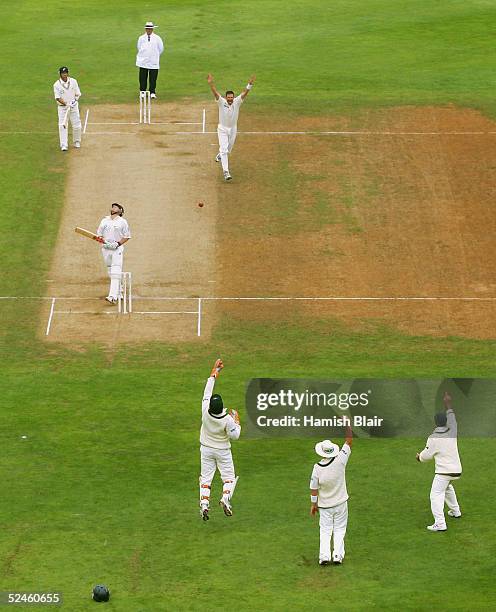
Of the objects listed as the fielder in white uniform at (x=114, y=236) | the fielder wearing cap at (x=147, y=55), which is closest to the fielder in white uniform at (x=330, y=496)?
the fielder in white uniform at (x=114, y=236)

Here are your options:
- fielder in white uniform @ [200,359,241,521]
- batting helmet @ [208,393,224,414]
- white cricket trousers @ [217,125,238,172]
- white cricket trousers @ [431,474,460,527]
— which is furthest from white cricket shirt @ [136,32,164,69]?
white cricket trousers @ [431,474,460,527]

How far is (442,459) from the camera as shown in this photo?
25906 millimetres

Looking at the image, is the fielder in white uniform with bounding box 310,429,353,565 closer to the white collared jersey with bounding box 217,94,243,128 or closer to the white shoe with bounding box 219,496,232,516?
the white shoe with bounding box 219,496,232,516

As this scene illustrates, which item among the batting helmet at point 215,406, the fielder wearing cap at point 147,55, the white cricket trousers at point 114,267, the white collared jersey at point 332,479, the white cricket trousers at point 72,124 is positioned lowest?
the white collared jersey at point 332,479

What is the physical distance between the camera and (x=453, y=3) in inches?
2157

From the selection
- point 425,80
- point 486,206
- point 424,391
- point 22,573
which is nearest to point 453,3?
point 425,80

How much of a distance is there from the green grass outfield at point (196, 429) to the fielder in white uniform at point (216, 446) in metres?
0.53

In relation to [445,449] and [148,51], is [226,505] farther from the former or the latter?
[148,51]

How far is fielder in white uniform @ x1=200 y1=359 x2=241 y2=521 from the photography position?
25.8 meters

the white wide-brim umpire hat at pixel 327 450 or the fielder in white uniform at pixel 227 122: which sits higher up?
the fielder in white uniform at pixel 227 122

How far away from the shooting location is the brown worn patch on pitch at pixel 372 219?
117ft

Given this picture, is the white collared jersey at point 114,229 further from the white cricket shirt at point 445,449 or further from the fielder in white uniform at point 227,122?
the white cricket shirt at point 445,449

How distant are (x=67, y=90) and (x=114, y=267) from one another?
827cm

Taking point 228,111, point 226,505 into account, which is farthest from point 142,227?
point 226,505
